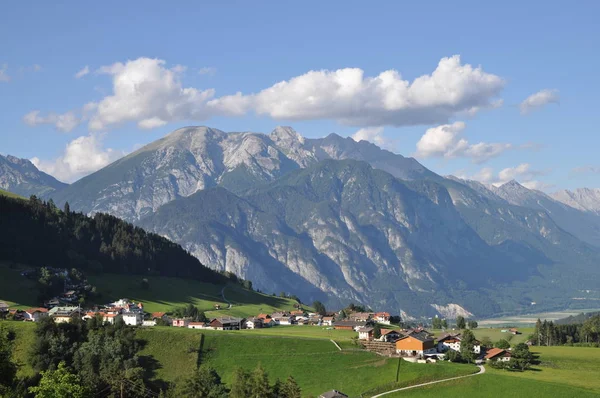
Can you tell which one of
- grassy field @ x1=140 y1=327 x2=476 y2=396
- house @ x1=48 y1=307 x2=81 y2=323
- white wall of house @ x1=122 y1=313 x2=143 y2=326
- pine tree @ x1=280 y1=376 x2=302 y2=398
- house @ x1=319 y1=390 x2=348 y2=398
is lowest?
house @ x1=319 y1=390 x2=348 y2=398

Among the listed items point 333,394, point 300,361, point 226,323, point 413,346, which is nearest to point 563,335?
point 413,346

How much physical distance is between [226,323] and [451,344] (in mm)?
56855

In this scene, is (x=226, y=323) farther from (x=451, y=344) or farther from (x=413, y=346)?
(x=413, y=346)

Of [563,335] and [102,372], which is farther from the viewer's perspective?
[563,335]

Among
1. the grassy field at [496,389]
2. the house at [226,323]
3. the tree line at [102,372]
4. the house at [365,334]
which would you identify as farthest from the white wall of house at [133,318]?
the grassy field at [496,389]

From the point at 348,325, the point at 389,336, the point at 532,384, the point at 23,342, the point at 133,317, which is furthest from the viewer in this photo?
the point at 348,325

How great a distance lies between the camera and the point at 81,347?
406 feet

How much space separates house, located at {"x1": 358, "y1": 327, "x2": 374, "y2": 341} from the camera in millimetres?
153875

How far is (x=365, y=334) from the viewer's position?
158 metres

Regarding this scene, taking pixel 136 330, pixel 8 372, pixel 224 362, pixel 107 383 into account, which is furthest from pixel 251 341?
pixel 8 372

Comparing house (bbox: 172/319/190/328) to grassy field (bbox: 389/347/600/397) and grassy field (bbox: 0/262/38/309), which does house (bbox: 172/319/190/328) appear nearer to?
grassy field (bbox: 0/262/38/309)

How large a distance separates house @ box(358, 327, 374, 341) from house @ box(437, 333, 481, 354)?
14581 mm

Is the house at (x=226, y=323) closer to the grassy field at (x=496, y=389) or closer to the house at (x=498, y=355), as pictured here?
the house at (x=498, y=355)

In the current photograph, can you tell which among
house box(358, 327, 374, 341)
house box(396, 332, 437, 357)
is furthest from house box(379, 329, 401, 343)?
house box(396, 332, 437, 357)
